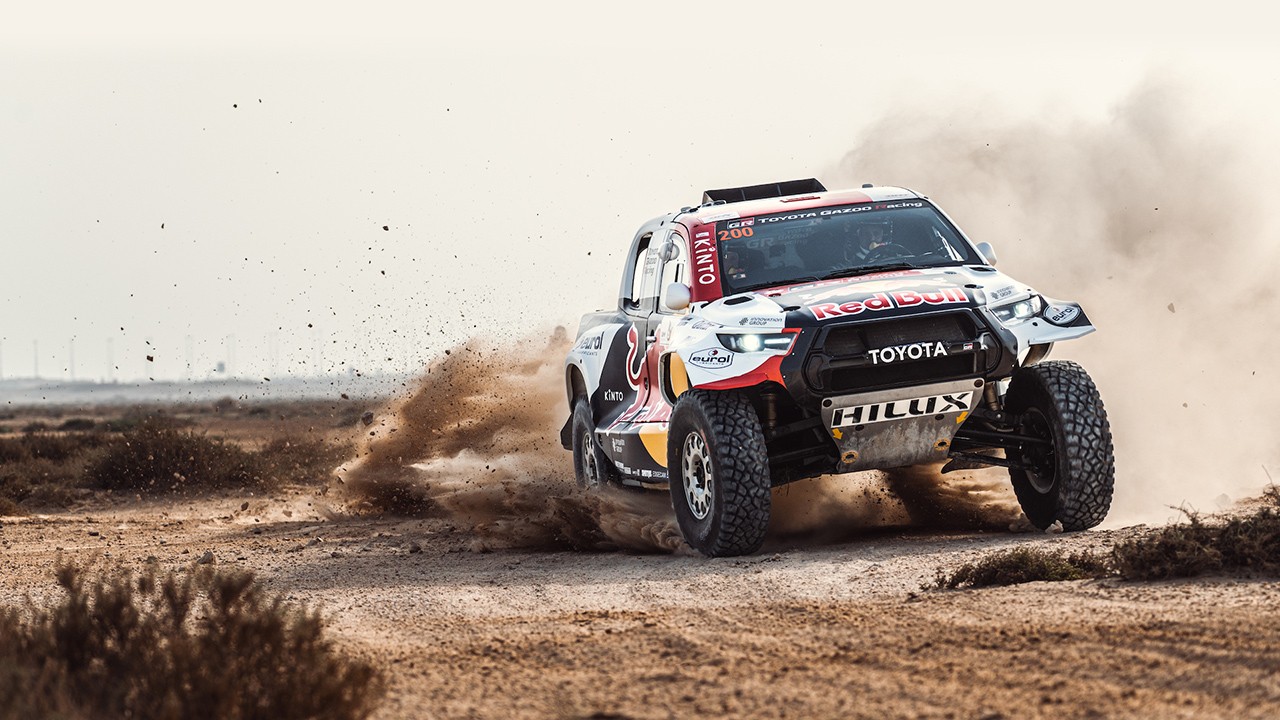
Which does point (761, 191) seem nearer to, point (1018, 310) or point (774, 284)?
point (774, 284)

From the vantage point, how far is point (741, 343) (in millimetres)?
9492

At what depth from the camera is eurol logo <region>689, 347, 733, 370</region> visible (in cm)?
952

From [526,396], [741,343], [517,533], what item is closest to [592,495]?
[517,533]

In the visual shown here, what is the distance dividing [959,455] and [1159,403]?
604cm

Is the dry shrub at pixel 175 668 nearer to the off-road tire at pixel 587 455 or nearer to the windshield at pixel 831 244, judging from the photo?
the windshield at pixel 831 244

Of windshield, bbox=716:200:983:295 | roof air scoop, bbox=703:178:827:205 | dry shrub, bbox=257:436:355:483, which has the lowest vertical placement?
dry shrub, bbox=257:436:355:483

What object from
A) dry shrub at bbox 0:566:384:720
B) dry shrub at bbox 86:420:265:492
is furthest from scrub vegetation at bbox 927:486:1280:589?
dry shrub at bbox 86:420:265:492

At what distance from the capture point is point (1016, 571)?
26.7ft

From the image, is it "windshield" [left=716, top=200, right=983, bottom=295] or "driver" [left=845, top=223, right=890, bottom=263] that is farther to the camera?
"driver" [left=845, top=223, right=890, bottom=263]

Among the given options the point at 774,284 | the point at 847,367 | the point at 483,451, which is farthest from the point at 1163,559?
the point at 483,451

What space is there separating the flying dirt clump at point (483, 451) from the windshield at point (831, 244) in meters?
2.15

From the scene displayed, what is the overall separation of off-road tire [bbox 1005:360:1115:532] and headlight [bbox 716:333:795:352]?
173 cm

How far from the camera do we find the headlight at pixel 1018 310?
963 cm

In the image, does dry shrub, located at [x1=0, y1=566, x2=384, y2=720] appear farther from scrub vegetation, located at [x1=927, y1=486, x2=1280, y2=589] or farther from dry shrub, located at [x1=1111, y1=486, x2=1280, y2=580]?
dry shrub, located at [x1=1111, y1=486, x2=1280, y2=580]
